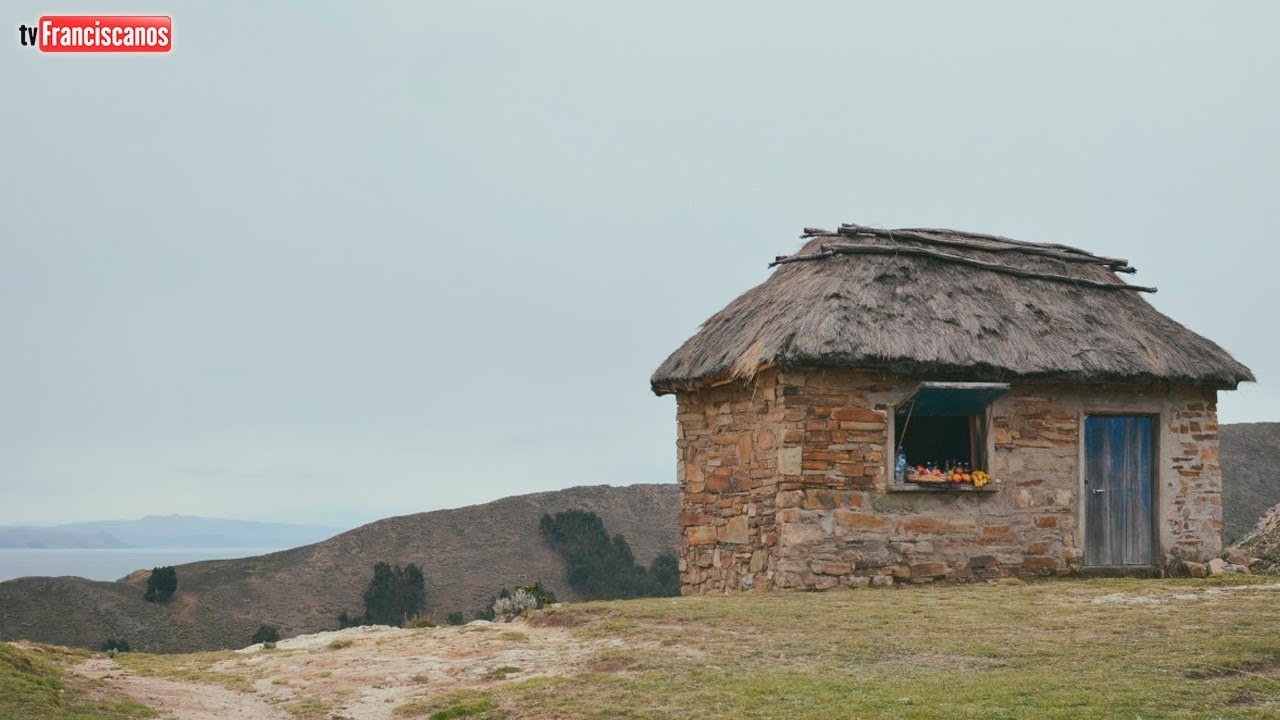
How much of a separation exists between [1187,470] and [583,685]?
953cm

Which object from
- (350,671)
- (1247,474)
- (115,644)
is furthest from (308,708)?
(1247,474)

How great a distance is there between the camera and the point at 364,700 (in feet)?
31.3

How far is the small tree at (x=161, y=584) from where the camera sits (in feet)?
88.2

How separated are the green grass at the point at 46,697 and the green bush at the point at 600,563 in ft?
65.0

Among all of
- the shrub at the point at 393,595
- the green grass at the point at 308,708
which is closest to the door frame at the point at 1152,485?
the green grass at the point at 308,708

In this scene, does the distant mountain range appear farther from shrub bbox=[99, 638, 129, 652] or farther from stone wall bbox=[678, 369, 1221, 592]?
stone wall bbox=[678, 369, 1221, 592]

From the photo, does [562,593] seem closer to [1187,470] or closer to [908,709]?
[1187,470]

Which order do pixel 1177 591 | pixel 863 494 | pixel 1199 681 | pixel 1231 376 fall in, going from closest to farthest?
pixel 1199 681 < pixel 1177 591 < pixel 863 494 < pixel 1231 376

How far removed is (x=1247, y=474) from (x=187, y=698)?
102ft

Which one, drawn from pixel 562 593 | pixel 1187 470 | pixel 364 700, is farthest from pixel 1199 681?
pixel 562 593

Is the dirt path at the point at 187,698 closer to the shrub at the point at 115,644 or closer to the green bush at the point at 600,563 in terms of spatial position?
the shrub at the point at 115,644

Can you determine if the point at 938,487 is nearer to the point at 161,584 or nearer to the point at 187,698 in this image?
the point at 187,698

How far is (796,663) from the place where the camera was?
9602 millimetres

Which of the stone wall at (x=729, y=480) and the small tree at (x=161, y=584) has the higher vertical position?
the stone wall at (x=729, y=480)
